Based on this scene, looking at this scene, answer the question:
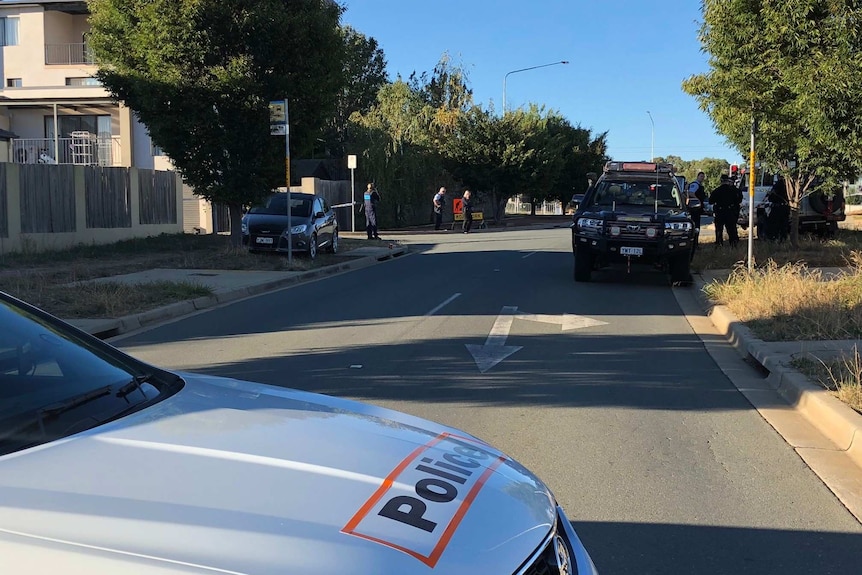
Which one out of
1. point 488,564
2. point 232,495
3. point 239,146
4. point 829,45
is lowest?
point 488,564

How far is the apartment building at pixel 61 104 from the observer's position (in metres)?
30.9

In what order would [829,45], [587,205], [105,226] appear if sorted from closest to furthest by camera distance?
[829,45], [587,205], [105,226]

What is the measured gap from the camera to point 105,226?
2145 centimetres

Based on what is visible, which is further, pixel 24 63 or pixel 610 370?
pixel 24 63

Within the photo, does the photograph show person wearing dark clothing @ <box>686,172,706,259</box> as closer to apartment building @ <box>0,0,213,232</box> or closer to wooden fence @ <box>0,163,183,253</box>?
wooden fence @ <box>0,163,183,253</box>

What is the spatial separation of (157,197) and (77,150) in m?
10.1

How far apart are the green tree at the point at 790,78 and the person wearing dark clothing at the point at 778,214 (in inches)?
149

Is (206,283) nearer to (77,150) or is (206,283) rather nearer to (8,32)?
(77,150)

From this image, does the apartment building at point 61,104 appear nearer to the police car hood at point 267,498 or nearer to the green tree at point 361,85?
the green tree at point 361,85

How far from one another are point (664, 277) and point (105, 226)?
14.7 metres

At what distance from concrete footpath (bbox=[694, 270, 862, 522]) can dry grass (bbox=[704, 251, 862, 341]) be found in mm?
321

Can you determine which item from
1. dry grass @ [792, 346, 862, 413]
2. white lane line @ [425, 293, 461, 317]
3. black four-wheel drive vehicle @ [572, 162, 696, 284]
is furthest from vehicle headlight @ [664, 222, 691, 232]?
dry grass @ [792, 346, 862, 413]

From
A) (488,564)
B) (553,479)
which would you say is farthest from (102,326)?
(488,564)

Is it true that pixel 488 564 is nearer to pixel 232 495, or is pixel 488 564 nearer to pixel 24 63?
pixel 232 495
